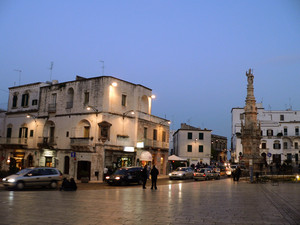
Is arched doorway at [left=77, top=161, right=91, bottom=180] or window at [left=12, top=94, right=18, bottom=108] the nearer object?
arched doorway at [left=77, top=161, right=91, bottom=180]

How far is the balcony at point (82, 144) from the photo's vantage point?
3397 cm

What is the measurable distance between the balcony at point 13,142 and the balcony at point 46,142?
2860 millimetres

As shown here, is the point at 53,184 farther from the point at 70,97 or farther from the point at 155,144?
the point at 155,144

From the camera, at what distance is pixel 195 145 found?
63.5 meters

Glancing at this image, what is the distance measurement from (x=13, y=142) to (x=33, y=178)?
23.3 meters

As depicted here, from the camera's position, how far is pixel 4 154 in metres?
42.2

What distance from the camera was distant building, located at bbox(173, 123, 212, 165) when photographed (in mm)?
62906

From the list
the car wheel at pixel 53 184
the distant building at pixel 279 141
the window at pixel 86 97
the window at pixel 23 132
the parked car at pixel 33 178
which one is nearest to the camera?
the parked car at pixel 33 178

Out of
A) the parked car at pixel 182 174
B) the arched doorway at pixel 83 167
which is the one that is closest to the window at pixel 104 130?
the arched doorway at pixel 83 167

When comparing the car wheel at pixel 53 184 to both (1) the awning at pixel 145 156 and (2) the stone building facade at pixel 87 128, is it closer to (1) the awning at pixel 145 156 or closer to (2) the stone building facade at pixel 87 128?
(2) the stone building facade at pixel 87 128

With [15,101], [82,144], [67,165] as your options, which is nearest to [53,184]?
[82,144]

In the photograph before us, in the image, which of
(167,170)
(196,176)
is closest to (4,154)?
(167,170)

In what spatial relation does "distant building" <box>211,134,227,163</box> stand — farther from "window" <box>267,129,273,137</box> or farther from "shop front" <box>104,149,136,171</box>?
"shop front" <box>104,149,136,171</box>

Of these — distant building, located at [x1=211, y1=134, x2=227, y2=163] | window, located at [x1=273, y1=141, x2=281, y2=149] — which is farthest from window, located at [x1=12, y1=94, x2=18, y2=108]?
distant building, located at [x1=211, y1=134, x2=227, y2=163]
